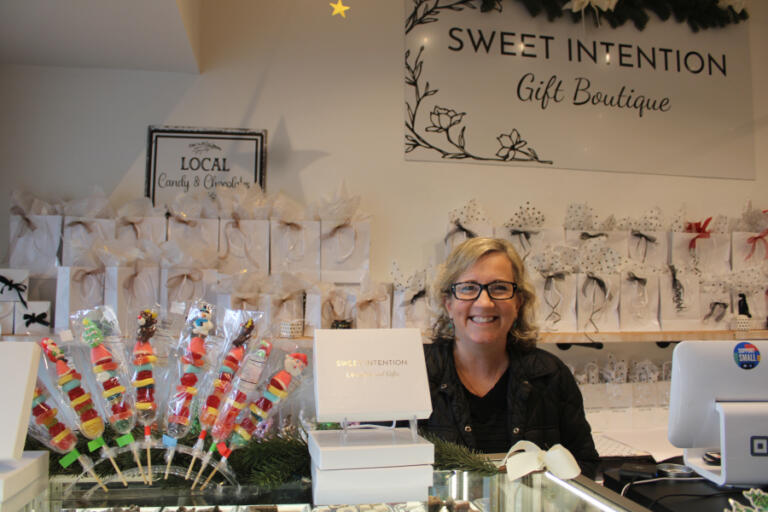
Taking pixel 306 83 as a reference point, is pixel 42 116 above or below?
below

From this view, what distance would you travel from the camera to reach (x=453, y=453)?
1.03m

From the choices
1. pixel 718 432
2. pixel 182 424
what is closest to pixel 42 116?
pixel 182 424

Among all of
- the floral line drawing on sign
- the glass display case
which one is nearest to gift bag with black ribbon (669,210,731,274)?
the floral line drawing on sign

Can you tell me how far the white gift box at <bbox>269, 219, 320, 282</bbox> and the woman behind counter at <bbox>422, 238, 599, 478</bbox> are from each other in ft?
3.27

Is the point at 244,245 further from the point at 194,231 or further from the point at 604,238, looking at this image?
the point at 604,238

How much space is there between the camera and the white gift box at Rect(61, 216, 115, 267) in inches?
103

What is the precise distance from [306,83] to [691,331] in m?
2.44

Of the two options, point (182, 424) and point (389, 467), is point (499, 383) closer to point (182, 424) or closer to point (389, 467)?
→ point (389, 467)

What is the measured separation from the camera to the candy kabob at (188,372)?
0.96m

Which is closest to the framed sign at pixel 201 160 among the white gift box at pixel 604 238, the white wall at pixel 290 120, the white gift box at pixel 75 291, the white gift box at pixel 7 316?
the white wall at pixel 290 120

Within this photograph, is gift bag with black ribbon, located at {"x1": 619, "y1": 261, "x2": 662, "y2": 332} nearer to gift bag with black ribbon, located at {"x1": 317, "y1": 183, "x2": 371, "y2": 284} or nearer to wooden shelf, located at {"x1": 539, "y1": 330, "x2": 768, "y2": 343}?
wooden shelf, located at {"x1": 539, "y1": 330, "x2": 768, "y2": 343}

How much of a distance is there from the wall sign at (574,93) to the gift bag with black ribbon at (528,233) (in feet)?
1.13

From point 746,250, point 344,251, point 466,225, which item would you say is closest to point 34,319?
point 344,251

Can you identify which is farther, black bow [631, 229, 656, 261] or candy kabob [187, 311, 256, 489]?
black bow [631, 229, 656, 261]
